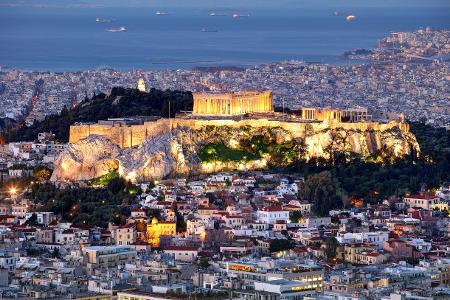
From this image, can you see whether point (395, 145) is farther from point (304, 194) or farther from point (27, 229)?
point (27, 229)

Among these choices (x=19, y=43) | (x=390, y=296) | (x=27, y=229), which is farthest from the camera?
(x=19, y=43)

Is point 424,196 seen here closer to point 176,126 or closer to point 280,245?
point 176,126

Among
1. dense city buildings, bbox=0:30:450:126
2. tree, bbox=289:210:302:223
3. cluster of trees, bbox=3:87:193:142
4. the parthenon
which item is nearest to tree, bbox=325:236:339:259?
tree, bbox=289:210:302:223

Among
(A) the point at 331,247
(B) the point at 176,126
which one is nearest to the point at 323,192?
(B) the point at 176,126

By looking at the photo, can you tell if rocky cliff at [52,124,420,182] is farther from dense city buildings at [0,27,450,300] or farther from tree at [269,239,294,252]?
tree at [269,239,294,252]

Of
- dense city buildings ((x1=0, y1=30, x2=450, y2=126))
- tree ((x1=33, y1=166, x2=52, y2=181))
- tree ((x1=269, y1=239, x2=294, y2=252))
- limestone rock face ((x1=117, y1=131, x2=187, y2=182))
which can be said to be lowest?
tree ((x1=269, y1=239, x2=294, y2=252))

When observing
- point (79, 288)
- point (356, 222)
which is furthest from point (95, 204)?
point (79, 288)
